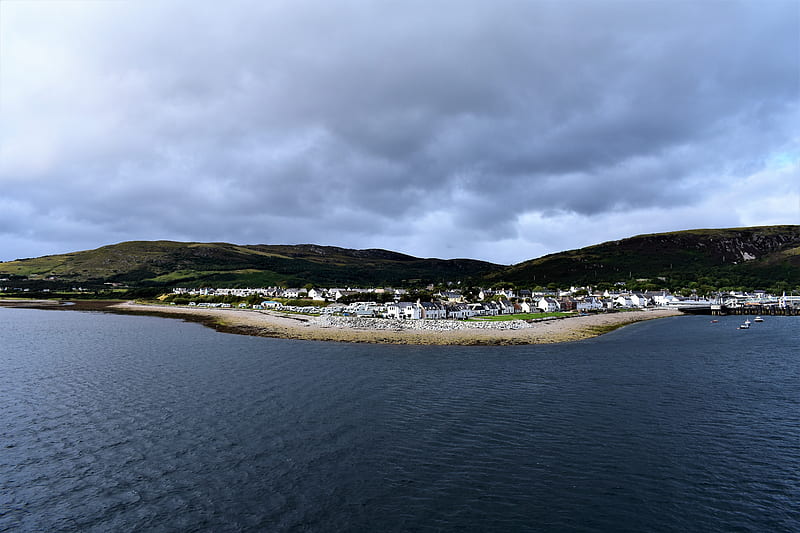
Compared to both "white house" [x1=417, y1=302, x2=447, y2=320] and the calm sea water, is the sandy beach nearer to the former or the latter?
"white house" [x1=417, y1=302, x2=447, y2=320]

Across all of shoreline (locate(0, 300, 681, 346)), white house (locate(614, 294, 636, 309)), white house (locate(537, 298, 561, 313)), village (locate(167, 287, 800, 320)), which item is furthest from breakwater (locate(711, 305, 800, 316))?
shoreline (locate(0, 300, 681, 346))

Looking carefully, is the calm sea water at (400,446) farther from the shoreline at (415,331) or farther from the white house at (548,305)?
the white house at (548,305)

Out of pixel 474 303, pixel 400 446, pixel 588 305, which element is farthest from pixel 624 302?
pixel 400 446

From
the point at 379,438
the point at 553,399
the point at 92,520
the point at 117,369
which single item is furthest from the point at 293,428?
the point at 117,369

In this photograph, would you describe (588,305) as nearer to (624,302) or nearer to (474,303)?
(624,302)

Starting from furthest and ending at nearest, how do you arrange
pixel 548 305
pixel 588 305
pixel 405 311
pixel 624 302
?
pixel 624 302
pixel 588 305
pixel 548 305
pixel 405 311

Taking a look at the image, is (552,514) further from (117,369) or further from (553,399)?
(117,369)

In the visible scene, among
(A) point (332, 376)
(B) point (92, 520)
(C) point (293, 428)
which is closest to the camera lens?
(B) point (92, 520)
